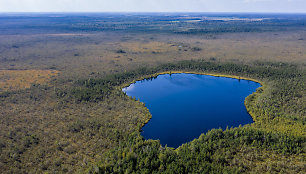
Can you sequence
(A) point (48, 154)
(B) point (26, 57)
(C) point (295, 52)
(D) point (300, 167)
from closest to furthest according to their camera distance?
(D) point (300, 167)
(A) point (48, 154)
(B) point (26, 57)
(C) point (295, 52)

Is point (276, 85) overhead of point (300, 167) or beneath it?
overhead

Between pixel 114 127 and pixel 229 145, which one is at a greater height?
pixel 229 145

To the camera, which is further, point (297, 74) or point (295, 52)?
point (295, 52)

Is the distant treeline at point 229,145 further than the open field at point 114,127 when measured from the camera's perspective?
No

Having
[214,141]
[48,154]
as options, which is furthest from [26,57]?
[214,141]

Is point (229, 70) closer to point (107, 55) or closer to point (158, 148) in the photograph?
point (158, 148)

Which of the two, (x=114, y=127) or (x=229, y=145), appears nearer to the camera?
(x=229, y=145)

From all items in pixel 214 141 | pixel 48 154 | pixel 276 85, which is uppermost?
pixel 276 85

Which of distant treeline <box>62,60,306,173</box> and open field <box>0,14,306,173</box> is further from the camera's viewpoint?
open field <box>0,14,306,173</box>

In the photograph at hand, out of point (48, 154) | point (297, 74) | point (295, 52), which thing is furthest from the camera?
point (295, 52)

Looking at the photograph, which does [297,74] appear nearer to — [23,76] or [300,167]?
[300,167]
